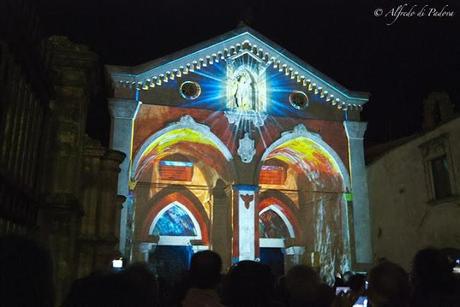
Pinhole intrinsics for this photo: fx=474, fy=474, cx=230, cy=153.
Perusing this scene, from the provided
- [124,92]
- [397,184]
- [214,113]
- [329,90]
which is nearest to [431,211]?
[397,184]

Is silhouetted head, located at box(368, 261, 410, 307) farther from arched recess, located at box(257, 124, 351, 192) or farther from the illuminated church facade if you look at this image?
arched recess, located at box(257, 124, 351, 192)

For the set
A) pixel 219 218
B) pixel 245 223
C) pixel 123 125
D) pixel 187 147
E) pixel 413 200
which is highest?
pixel 123 125

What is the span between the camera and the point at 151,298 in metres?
3.16

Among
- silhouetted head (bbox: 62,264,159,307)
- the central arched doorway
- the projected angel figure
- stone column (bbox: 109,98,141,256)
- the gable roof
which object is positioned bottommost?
silhouetted head (bbox: 62,264,159,307)

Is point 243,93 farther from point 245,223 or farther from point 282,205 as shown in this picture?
point 282,205

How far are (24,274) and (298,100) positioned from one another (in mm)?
21234

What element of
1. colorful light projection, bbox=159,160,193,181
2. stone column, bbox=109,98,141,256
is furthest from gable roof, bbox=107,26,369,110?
colorful light projection, bbox=159,160,193,181

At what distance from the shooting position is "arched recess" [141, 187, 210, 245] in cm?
2290

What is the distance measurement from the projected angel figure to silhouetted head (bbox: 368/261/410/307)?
18391 millimetres

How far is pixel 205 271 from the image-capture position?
3240 mm

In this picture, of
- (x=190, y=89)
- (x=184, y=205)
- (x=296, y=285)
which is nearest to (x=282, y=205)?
(x=184, y=205)

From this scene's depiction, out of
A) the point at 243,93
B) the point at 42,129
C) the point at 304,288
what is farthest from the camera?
the point at 243,93

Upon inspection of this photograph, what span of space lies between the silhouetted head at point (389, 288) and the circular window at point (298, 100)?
1945 centimetres

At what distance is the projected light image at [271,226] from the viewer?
962 inches
